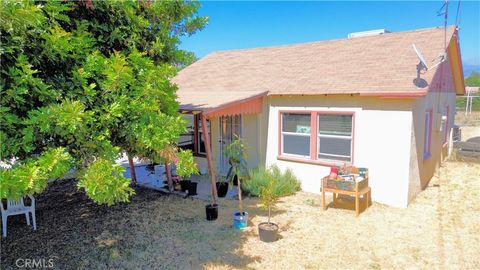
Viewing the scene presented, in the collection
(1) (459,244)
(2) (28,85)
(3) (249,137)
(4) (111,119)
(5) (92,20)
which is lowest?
(1) (459,244)

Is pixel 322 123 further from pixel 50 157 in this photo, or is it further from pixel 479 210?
pixel 50 157

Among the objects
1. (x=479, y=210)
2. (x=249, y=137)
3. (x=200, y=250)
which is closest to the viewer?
(x=200, y=250)

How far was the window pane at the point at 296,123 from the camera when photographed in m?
10.2

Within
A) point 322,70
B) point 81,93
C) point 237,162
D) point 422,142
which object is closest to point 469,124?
point 422,142

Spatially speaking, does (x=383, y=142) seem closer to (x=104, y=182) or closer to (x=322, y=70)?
(x=322, y=70)

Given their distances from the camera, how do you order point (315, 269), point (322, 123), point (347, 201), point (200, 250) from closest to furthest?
point (315, 269) < point (200, 250) < point (347, 201) < point (322, 123)

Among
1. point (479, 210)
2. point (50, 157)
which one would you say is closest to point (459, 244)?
point (479, 210)

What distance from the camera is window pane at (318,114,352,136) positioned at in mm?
9633

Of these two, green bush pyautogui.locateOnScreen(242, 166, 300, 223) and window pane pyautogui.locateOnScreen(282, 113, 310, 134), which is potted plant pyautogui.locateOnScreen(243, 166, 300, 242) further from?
window pane pyautogui.locateOnScreen(282, 113, 310, 134)

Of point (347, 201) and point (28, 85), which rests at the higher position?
point (28, 85)

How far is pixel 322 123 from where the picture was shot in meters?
9.91

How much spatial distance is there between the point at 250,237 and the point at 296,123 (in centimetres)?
486

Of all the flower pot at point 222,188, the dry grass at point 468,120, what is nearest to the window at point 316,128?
the flower pot at point 222,188

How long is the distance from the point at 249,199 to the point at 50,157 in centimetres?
662
